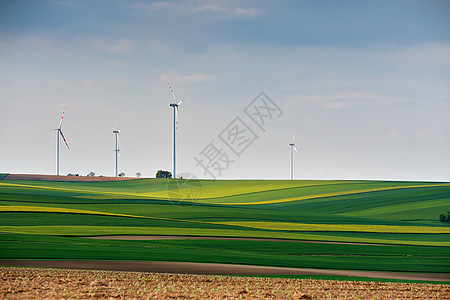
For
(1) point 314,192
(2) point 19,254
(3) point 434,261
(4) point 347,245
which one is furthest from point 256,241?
(1) point 314,192

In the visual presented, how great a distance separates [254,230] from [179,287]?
2364 cm

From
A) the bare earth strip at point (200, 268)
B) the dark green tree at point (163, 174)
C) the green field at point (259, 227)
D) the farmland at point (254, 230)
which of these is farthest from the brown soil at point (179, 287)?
the dark green tree at point (163, 174)

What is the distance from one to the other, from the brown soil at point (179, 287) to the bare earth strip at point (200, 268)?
1.41 metres

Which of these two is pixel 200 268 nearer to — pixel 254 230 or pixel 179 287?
pixel 179 287

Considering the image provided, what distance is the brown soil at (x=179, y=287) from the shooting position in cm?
2006

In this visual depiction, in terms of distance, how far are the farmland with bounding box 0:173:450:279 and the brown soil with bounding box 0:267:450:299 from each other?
4741 mm

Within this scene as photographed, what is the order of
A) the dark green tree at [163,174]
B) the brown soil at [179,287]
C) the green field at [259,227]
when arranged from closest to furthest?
the brown soil at [179,287], the green field at [259,227], the dark green tree at [163,174]

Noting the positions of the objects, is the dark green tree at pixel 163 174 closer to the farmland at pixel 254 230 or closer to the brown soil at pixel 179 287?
the farmland at pixel 254 230

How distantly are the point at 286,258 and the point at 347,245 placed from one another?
7.81 metres

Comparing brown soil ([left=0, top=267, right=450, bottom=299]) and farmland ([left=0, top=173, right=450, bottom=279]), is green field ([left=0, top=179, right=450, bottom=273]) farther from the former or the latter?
brown soil ([left=0, top=267, right=450, bottom=299])

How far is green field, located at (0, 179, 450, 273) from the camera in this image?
30.8 meters

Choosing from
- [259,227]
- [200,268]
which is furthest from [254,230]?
[200,268]

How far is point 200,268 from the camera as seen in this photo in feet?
88.6

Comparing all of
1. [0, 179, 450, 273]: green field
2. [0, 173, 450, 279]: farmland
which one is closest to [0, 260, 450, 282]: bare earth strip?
[0, 173, 450, 279]: farmland
